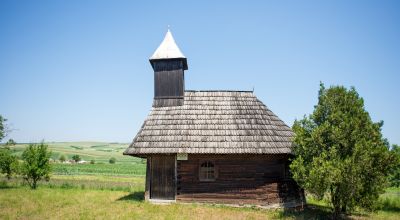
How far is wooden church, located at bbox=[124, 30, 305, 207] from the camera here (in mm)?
14320

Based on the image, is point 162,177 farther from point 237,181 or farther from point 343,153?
point 343,153

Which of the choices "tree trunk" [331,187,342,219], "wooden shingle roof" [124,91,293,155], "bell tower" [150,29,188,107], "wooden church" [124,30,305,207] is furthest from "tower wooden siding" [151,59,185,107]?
"tree trunk" [331,187,342,219]

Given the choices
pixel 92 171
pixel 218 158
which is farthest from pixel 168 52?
pixel 92 171

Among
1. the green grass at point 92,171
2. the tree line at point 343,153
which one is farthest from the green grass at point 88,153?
the tree line at point 343,153

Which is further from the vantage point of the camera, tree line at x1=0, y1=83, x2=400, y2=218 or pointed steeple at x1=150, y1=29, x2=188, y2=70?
pointed steeple at x1=150, y1=29, x2=188, y2=70

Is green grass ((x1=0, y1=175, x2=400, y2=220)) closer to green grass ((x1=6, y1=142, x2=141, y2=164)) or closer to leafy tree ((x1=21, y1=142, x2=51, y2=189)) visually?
leafy tree ((x1=21, y1=142, x2=51, y2=189))

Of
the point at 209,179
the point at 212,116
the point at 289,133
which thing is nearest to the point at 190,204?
the point at 209,179

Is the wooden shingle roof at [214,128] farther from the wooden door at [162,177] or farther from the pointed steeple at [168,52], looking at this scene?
the pointed steeple at [168,52]

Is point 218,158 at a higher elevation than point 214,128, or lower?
lower

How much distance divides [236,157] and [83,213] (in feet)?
24.6

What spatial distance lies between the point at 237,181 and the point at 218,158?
4.86ft

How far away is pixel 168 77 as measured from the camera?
57.6 ft

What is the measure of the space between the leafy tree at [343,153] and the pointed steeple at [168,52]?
8644mm

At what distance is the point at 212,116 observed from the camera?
645 inches
